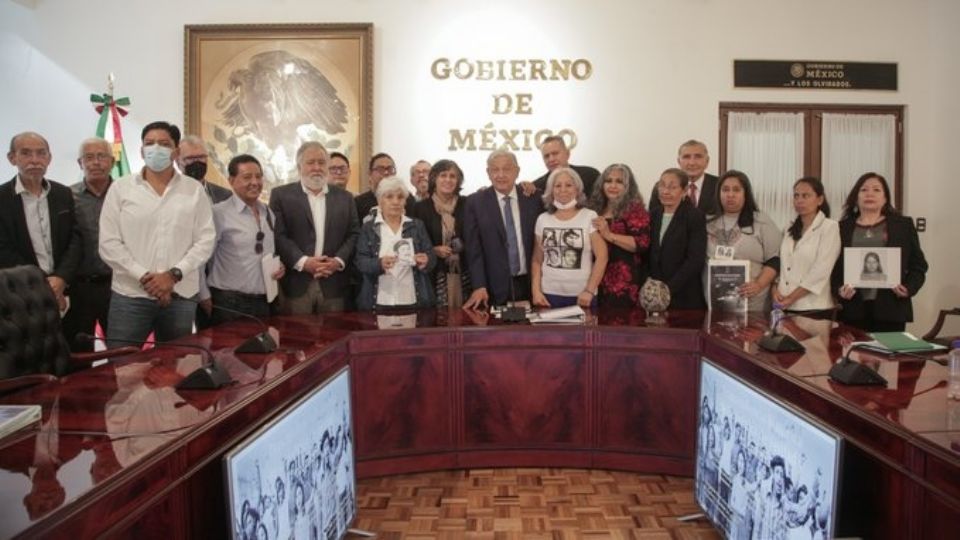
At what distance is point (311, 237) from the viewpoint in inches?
149

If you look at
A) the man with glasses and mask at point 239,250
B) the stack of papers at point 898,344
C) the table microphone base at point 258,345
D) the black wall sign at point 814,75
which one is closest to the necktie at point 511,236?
the man with glasses and mask at point 239,250

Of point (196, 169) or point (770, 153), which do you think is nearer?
point (196, 169)

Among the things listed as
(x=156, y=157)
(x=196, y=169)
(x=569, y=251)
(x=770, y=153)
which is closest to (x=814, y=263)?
(x=569, y=251)

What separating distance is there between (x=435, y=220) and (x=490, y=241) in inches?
14.0

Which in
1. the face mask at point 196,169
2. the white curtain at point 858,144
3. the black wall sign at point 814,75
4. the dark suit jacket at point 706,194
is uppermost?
the black wall sign at point 814,75

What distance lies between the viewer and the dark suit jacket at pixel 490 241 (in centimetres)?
393

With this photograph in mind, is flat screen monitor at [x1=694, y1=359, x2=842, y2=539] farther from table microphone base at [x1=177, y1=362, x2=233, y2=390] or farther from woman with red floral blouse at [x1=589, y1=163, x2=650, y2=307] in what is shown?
table microphone base at [x1=177, y1=362, x2=233, y2=390]

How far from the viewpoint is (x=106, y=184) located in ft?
12.5

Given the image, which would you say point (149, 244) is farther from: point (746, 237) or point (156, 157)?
point (746, 237)

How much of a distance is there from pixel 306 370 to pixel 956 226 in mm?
5655

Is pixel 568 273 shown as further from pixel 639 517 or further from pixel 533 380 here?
pixel 639 517

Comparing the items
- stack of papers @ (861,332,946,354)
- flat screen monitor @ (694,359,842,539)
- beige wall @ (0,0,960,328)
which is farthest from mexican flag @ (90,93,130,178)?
stack of papers @ (861,332,946,354)

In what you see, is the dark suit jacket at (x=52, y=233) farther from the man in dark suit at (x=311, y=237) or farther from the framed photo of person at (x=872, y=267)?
the framed photo of person at (x=872, y=267)

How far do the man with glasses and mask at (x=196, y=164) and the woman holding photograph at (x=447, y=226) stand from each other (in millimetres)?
1102
